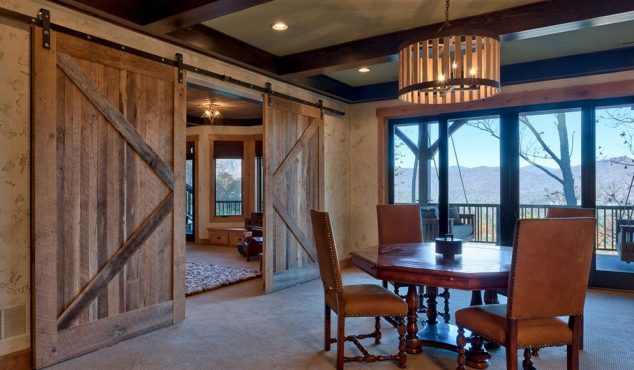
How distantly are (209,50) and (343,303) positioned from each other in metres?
2.66

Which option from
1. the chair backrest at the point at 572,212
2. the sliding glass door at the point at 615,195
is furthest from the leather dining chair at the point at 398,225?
the sliding glass door at the point at 615,195

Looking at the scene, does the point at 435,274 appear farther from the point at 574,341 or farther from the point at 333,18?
the point at 333,18

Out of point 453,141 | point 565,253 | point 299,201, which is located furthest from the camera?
point 453,141

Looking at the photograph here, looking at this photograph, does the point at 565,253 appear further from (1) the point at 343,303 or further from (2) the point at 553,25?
(2) the point at 553,25

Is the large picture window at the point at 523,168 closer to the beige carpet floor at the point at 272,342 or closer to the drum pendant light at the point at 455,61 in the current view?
the beige carpet floor at the point at 272,342

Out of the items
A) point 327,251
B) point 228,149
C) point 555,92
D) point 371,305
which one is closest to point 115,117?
point 327,251

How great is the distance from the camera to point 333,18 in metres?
3.66

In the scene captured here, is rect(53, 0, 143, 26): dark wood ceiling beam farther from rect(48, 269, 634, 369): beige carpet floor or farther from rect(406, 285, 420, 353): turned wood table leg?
rect(406, 285, 420, 353): turned wood table leg

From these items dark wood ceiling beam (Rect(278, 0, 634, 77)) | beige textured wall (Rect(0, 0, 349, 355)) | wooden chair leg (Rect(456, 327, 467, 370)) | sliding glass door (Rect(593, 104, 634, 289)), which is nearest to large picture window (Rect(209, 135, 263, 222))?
dark wood ceiling beam (Rect(278, 0, 634, 77))

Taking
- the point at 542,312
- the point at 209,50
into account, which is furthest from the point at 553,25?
the point at 209,50

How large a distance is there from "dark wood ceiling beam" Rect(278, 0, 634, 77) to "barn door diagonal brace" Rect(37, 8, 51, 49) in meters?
2.45

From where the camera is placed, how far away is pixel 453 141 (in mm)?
5695

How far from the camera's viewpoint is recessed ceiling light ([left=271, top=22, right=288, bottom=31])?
3.77m

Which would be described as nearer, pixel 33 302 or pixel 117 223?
pixel 33 302
